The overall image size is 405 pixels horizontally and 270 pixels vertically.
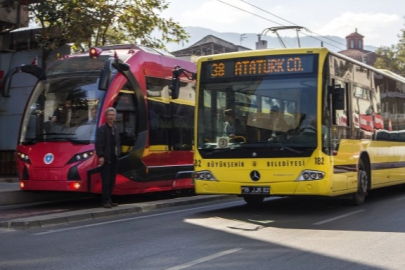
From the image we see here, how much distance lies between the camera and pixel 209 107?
11594 mm

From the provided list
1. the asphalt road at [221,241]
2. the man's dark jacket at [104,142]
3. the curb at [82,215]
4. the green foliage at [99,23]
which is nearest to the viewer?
the asphalt road at [221,241]

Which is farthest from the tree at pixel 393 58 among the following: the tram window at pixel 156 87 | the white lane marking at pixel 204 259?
the white lane marking at pixel 204 259

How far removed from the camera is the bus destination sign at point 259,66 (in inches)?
431

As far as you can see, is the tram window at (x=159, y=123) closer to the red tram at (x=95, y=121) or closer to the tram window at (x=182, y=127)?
the red tram at (x=95, y=121)

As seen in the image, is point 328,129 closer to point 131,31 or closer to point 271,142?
point 271,142

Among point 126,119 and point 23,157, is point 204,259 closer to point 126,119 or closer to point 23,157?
point 126,119

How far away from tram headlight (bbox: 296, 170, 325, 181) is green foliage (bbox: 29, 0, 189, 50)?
11100mm

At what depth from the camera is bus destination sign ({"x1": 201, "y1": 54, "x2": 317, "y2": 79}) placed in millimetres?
10938

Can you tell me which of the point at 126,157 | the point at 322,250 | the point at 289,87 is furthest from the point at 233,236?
the point at 126,157

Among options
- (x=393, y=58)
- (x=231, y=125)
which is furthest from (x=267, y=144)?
(x=393, y=58)

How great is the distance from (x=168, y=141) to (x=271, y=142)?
4353 mm

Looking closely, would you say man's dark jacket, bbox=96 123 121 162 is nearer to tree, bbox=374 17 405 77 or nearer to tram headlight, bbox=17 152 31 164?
tram headlight, bbox=17 152 31 164

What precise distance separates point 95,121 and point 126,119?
0.98 meters

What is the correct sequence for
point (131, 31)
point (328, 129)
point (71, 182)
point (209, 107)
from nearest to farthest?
point (328, 129) → point (209, 107) → point (71, 182) → point (131, 31)
